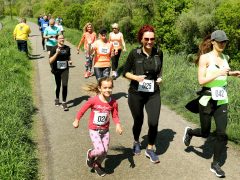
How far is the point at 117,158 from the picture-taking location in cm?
642

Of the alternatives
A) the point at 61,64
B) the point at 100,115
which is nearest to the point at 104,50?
the point at 61,64

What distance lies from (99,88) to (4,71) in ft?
24.2

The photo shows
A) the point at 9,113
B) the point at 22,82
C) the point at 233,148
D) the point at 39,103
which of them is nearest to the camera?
the point at 233,148

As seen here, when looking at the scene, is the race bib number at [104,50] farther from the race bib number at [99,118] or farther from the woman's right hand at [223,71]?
the woman's right hand at [223,71]

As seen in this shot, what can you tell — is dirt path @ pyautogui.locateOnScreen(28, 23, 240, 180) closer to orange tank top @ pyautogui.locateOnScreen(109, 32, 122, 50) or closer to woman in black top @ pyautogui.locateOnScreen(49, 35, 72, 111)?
woman in black top @ pyautogui.locateOnScreen(49, 35, 72, 111)

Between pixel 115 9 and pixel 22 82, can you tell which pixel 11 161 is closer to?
pixel 22 82

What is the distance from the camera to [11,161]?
18.4 ft

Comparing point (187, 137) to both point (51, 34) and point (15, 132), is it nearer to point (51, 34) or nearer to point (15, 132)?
point (15, 132)

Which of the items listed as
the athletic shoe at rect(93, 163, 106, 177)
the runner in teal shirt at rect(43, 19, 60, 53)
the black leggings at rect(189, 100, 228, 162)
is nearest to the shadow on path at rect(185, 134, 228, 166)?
the black leggings at rect(189, 100, 228, 162)

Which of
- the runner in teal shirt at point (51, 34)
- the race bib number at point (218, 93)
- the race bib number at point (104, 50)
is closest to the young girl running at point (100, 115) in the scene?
the race bib number at point (218, 93)

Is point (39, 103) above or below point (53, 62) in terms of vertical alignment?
below

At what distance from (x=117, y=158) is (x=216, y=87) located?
2023 millimetres

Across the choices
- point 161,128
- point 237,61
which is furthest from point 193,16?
point 161,128

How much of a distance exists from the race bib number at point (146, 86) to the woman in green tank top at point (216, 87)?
74 centimetres
